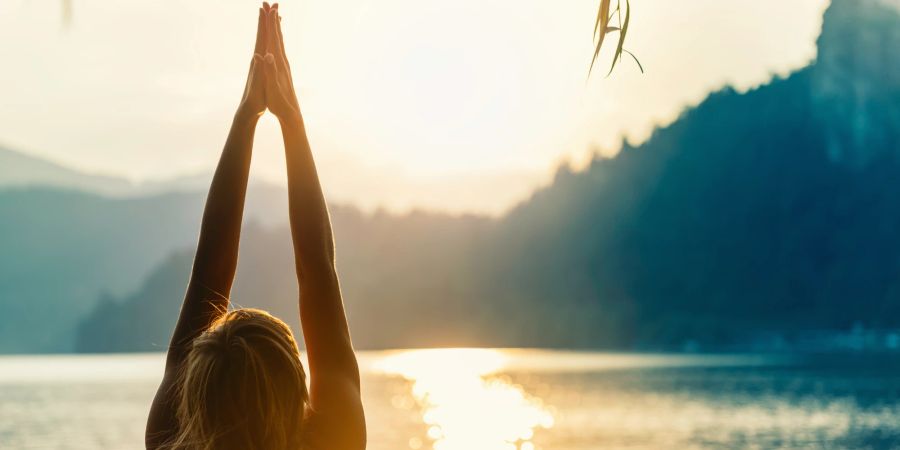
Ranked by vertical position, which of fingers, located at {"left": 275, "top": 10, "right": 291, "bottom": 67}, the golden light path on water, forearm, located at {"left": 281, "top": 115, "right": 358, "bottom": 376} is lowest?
the golden light path on water

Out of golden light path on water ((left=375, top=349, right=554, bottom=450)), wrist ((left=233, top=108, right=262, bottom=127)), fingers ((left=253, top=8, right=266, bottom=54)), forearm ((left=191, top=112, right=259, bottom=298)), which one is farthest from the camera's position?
golden light path on water ((left=375, top=349, right=554, bottom=450))

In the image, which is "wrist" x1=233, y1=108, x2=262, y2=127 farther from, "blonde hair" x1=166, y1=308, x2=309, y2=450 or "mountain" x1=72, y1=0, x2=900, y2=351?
"mountain" x1=72, y1=0, x2=900, y2=351

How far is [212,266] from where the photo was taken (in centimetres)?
167

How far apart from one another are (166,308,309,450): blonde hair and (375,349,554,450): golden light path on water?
2134 inches

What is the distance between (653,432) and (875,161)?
12881 cm

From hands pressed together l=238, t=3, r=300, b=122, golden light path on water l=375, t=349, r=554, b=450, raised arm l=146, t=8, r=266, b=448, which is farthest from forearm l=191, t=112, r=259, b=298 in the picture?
golden light path on water l=375, t=349, r=554, b=450

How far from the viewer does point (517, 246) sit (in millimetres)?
174625

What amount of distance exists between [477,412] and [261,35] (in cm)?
7957

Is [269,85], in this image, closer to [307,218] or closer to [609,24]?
[307,218]

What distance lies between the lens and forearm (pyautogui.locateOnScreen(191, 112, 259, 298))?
5.49ft

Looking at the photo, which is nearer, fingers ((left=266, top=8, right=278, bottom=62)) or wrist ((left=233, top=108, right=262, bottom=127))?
wrist ((left=233, top=108, right=262, bottom=127))

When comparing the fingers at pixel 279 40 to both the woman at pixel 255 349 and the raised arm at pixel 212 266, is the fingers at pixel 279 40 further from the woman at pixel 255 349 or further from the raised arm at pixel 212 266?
the raised arm at pixel 212 266

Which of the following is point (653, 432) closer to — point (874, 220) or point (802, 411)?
point (802, 411)

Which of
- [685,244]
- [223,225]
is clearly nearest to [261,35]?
[223,225]
